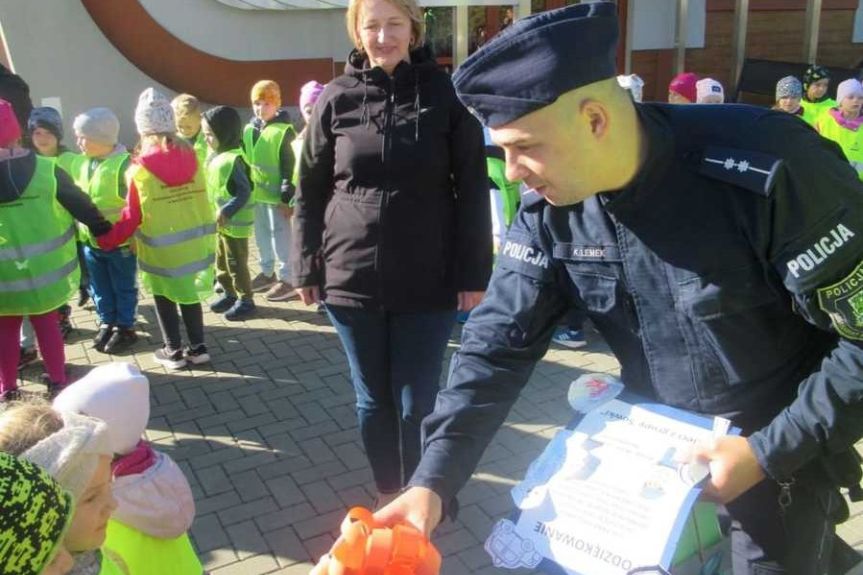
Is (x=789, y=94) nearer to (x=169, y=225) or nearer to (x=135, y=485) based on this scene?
(x=169, y=225)

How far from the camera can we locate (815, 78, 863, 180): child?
7316mm

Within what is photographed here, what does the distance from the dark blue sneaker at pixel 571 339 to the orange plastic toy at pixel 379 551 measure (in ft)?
13.9

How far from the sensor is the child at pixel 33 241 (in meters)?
4.67

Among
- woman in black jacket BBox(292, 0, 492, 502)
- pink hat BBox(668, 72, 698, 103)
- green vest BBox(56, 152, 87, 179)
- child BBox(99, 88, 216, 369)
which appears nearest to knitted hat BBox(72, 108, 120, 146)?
green vest BBox(56, 152, 87, 179)

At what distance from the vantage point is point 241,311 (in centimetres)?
648

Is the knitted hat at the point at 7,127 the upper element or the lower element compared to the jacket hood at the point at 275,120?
upper

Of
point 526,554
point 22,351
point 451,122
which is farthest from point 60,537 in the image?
point 22,351

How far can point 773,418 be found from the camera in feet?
6.46

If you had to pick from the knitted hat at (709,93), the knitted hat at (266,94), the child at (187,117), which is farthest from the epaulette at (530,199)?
the knitted hat at (709,93)

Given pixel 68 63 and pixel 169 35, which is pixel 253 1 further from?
pixel 68 63

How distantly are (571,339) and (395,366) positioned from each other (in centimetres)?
262

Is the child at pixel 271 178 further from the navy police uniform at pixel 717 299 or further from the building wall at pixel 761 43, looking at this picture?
the building wall at pixel 761 43

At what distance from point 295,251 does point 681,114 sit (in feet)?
6.29

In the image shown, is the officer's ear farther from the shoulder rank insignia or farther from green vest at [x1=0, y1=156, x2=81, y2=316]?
green vest at [x1=0, y1=156, x2=81, y2=316]
